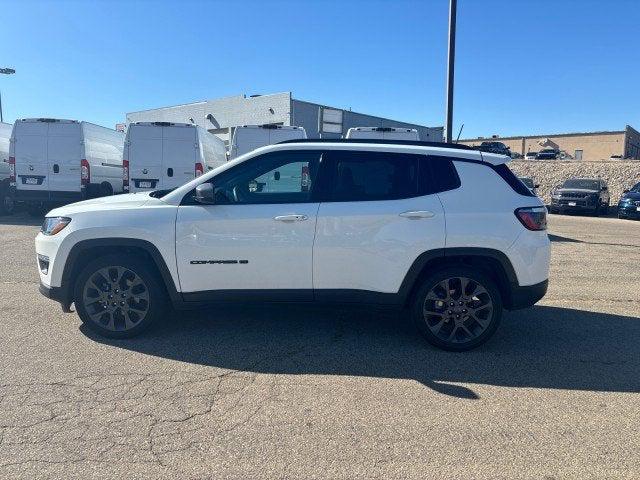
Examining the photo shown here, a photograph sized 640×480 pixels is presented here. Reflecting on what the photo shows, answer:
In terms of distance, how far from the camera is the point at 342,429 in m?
3.05

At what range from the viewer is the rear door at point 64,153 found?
41.8ft

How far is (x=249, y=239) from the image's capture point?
164 inches

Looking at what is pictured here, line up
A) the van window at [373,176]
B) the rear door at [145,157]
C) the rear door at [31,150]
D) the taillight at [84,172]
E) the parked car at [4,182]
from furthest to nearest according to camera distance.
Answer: the parked car at [4,182] < the taillight at [84,172] < the rear door at [31,150] < the rear door at [145,157] < the van window at [373,176]

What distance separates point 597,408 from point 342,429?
1.86m

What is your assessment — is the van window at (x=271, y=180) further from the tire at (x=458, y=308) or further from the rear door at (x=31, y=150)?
the rear door at (x=31, y=150)

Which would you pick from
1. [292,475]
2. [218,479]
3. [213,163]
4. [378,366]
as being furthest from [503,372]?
→ [213,163]

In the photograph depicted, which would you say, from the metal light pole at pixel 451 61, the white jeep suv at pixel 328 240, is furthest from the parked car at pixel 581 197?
the white jeep suv at pixel 328 240

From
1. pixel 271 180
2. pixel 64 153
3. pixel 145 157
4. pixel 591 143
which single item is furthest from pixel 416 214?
pixel 591 143

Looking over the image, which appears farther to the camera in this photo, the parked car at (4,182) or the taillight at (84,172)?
the parked car at (4,182)

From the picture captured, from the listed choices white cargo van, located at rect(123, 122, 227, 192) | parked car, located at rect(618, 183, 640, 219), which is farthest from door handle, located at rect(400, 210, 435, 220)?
parked car, located at rect(618, 183, 640, 219)

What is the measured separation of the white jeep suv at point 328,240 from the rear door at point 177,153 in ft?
25.0

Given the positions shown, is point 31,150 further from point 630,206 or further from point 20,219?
point 630,206

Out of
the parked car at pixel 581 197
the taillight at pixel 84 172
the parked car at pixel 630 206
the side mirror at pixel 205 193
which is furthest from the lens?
the parked car at pixel 581 197

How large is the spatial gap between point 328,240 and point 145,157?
29.8 feet
